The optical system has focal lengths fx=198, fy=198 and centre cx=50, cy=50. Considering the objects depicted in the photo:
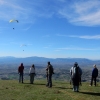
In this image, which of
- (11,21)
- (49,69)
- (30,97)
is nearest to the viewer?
(30,97)

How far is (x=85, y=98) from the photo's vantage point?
67.6 ft

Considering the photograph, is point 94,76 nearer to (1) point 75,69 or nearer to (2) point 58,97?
(1) point 75,69

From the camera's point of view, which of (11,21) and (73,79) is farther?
(11,21)

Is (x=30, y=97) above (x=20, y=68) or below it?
below

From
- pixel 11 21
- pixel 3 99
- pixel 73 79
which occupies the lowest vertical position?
pixel 3 99

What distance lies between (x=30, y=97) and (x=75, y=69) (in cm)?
654

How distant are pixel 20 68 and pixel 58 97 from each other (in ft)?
52.3

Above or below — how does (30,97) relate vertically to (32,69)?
below

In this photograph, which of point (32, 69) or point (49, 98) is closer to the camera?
point (49, 98)

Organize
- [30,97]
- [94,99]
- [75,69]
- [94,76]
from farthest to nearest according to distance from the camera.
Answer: [94,76] → [75,69] → [30,97] → [94,99]

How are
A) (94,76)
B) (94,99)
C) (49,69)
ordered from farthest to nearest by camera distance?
1. (94,76)
2. (49,69)
3. (94,99)

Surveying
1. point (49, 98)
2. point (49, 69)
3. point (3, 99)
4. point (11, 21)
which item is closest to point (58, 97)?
point (49, 98)

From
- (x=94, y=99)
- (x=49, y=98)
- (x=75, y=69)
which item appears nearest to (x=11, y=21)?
(x=75, y=69)

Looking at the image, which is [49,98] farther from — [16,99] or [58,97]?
[16,99]
